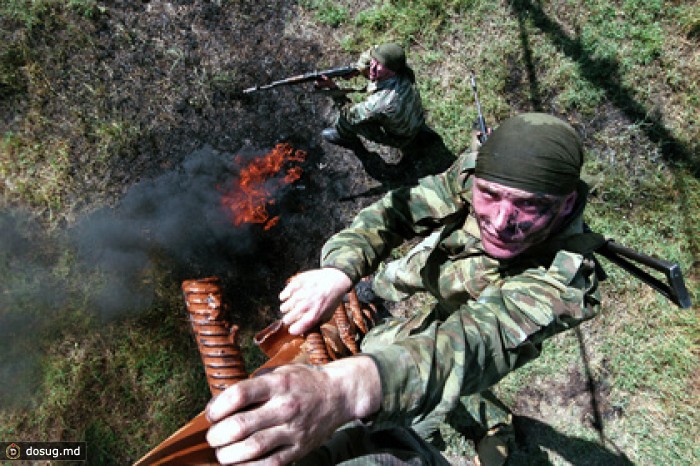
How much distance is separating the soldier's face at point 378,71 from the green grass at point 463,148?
0.96 metres

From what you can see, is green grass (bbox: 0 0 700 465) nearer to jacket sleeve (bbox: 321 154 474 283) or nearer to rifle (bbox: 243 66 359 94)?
rifle (bbox: 243 66 359 94)

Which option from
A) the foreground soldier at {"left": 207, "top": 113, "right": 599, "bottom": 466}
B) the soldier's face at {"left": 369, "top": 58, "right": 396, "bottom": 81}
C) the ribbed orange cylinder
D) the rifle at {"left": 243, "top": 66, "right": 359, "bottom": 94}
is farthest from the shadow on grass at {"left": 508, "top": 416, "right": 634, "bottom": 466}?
the rifle at {"left": 243, "top": 66, "right": 359, "bottom": 94}

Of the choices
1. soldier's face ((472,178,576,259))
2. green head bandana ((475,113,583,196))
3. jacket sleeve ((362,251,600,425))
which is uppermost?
green head bandana ((475,113,583,196))

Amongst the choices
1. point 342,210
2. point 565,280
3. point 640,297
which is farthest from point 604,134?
point 565,280

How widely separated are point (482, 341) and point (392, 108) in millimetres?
2916

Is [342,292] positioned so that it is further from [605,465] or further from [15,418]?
[15,418]

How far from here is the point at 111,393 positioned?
4148 mm

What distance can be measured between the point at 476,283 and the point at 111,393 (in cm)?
358

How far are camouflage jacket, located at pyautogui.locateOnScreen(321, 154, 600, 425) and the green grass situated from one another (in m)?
2.32

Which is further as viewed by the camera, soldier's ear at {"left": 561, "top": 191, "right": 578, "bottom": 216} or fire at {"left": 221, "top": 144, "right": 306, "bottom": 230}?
fire at {"left": 221, "top": 144, "right": 306, "bottom": 230}

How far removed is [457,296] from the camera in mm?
2592

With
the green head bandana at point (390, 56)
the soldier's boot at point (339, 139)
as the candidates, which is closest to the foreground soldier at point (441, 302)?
the green head bandana at point (390, 56)

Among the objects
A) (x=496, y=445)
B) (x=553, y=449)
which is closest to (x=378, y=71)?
(x=496, y=445)

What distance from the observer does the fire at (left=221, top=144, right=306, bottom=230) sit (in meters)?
4.34
